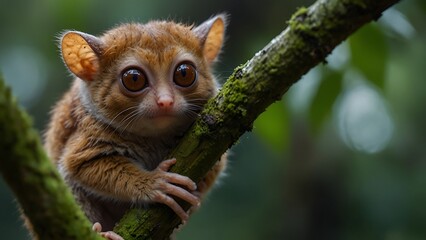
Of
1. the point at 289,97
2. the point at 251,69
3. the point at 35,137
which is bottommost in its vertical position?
the point at 35,137

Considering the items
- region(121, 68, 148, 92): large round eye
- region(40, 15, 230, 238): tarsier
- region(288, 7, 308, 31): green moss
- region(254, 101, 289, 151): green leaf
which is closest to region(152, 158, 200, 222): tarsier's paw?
region(40, 15, 230, 238): tarsier

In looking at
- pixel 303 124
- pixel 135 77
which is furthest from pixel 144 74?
pixel 303 124

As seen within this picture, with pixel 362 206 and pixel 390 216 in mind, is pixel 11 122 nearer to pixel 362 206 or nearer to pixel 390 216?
pixel 390 216

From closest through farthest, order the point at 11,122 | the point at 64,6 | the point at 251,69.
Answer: the point at 11,122, the point at 251,69, the point at 64,6

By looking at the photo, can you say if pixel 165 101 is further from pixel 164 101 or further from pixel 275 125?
pixel 275 125

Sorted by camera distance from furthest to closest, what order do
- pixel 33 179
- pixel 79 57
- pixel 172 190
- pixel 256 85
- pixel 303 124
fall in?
1. pixel 303 124
2. pixel 79 57
3. pixel 172 190
4. pixel 256 85
5. pixel 33 179

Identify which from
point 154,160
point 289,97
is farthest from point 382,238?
point 154,160

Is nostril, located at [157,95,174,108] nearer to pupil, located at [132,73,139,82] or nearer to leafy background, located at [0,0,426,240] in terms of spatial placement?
pupil, located at [132,73,139,82]
